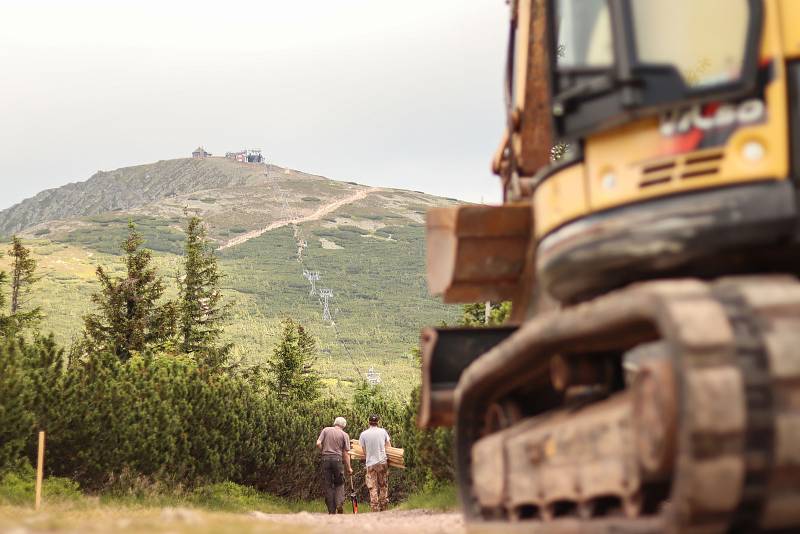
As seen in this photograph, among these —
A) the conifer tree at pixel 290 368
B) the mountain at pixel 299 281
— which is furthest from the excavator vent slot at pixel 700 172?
the mountain at pixel 299 281

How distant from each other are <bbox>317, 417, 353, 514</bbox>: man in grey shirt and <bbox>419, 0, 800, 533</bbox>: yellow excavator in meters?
14.4

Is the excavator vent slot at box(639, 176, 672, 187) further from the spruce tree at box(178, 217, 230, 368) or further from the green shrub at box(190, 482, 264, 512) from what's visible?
the spruce tree at box(178, 217, 230, 368)

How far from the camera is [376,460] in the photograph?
20.4 meters

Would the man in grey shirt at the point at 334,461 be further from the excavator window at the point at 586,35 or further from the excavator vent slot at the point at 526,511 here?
the excavator window at the point at 586,35

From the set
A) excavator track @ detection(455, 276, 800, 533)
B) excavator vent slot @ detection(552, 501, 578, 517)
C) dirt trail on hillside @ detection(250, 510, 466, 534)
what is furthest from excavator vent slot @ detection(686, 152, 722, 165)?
dirt trail on hillside @ detection(250, 510, 466, 534)

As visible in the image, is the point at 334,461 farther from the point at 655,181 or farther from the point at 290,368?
the point at 290,368

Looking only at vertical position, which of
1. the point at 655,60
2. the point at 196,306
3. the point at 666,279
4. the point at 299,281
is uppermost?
the point at 299,281

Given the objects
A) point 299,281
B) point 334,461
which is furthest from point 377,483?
point 299,281

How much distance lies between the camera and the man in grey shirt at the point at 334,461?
813 inches

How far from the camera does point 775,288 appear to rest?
4324 mm

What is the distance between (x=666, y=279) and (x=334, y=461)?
1623 cm

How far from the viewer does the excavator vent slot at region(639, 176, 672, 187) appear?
4.88m

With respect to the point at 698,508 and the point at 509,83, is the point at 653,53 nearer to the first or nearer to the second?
the point at 698,508

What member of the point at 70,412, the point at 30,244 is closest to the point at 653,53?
the point at 70,412
